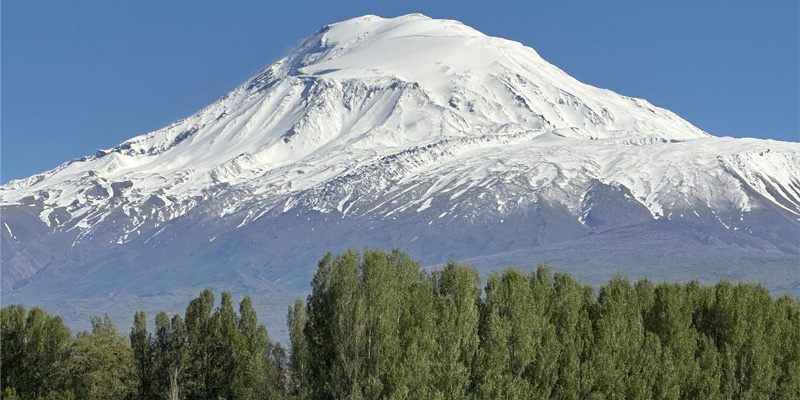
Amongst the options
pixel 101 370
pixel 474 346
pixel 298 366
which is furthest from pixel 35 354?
pixel 474 346

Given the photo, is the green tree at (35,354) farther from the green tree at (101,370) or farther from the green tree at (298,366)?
the green tree at (298,366)

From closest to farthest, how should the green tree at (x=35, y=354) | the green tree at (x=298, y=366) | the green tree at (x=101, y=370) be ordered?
the green tree at (x=298, y=366) < the green tree at (x=35, y=354) < the green tree at (x=101, y=370)

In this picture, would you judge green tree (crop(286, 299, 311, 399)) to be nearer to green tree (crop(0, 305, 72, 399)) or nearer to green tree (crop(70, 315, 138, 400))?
green tree (crop(70, 315, 138, 400))

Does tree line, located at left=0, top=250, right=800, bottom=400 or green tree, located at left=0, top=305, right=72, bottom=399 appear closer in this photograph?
tree line, located at left=0, top=250, right=800, bottom=400

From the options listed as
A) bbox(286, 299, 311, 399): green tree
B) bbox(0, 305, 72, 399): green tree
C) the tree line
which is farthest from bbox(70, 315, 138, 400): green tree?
bbox(286, 299, 311, 399): green tree

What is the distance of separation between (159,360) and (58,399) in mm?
18289

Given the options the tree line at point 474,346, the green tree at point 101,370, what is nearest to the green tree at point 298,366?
the tree line at point 474,346

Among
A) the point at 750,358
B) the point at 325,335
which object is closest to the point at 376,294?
the point at 325,335

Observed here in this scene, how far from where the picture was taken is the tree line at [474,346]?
171 ft

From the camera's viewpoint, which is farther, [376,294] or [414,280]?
[414,280]

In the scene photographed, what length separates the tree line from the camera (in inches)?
2046

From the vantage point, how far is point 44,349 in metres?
70.1

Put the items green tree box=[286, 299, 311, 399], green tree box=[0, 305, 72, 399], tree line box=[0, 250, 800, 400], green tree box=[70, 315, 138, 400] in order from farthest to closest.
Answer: green tree box=[70, 315, 138, 400] → green tree box=[0, 305, 72, 399] → green tree box=[286, 299, 311, 399] → tree line box=[0, 250, 800, 400]

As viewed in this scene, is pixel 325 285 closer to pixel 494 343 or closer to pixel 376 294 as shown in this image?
pixel 376 294
